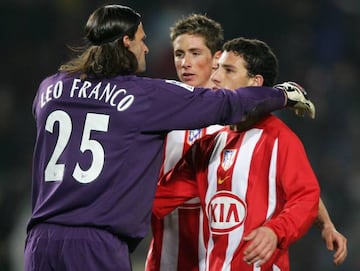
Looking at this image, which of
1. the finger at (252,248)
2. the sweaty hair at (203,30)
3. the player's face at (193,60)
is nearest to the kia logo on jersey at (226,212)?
the finger at (252,248)

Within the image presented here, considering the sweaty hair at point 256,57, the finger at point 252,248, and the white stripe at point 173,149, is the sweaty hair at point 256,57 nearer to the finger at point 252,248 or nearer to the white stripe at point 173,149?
the white stripe at point 173,149

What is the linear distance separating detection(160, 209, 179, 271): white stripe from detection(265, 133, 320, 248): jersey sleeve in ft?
2.46

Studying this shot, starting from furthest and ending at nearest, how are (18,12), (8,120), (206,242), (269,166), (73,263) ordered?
(18,12)
(8,120)
(206,242)
(269,166)
(73,263)

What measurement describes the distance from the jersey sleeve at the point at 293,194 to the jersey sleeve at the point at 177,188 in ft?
1.77

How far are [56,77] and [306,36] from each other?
5.61 m

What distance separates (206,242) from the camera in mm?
3945

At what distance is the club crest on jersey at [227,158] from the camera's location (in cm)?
376

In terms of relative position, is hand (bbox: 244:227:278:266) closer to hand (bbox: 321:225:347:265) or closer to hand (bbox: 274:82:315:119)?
hand (bbox: 321:225:347:265)

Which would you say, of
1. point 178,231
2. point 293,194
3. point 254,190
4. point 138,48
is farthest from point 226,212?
point 138,48

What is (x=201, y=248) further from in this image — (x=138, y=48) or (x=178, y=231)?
(x=138, y=48)

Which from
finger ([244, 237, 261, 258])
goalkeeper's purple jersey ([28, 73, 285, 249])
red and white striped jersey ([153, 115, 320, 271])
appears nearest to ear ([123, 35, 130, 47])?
goalkeeper's purple jersey ([28, 73, 285, 249])

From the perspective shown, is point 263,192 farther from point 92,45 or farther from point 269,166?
point 92,45

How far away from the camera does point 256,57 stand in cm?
398

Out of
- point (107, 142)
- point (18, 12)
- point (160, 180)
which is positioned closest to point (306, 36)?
point (18, 12)
